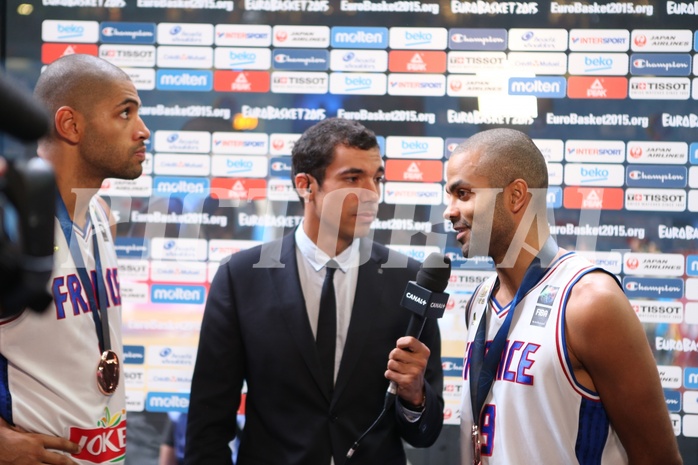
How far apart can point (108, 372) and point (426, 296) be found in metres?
1.00

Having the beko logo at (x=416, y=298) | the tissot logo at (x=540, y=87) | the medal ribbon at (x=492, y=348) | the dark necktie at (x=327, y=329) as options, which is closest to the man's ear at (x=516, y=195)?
the medal ribbon at (x=492, y=348)

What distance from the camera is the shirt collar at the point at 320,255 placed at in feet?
8.29

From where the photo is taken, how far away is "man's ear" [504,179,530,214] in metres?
2.21

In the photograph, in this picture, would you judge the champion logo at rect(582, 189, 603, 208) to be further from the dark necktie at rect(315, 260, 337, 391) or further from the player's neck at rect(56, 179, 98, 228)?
the player's neck at rect(56, 179, 98, 228)

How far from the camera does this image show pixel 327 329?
2.39m

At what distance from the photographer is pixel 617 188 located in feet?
10.5

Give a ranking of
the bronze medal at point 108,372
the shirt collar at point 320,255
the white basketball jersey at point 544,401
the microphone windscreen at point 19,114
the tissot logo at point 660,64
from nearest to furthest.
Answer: the microphone windscreen at point 19,114
the white basketball jersey at point 544,401
the bronze medal at point 108,372
the shirt collar at point 320,255
the tissot logo at point 660,64

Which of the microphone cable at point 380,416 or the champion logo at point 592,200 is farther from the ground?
the champion logo at point 592,200

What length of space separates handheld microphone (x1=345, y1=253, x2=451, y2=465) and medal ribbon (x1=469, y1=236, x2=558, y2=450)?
0.57 feet

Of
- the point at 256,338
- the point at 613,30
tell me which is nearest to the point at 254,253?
the point at 256,338

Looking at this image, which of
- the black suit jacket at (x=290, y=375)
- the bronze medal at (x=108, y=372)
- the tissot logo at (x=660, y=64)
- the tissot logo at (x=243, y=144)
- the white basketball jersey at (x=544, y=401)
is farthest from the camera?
the tissot logo at (x=243, y=144)

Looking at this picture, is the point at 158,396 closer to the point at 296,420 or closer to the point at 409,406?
the point at 296,420

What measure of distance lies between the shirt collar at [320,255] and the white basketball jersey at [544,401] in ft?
2.16

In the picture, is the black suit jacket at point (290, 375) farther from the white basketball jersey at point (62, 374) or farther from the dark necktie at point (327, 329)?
the white basketball jersey at point (62, 374)
